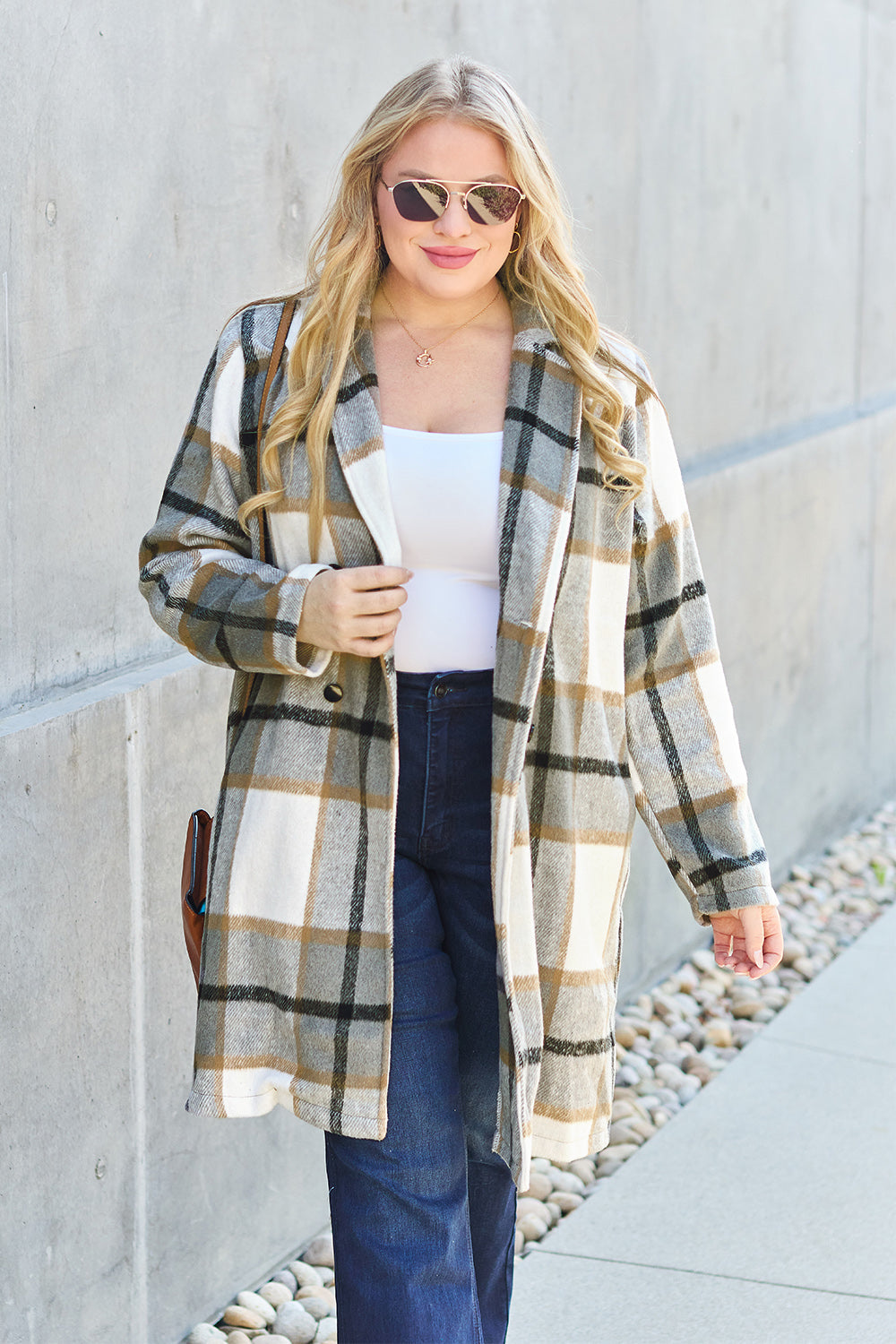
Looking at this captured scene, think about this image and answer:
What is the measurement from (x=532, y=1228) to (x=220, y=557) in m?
2.02

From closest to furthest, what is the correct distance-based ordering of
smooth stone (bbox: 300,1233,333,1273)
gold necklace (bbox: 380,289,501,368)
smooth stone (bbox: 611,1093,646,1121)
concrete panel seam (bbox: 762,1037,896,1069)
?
gold necklace (bbox: 380,289,501,368), smooth stone (bbox: 300,1233,333,1273), smooth stone (bbox: 611,1093,646,1121), concrete panel seam (bbox: 762,1037,896,1069)

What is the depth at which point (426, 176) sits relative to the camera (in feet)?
7.64

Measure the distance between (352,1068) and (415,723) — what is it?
46cm

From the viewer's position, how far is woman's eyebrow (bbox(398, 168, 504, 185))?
7.62 ft

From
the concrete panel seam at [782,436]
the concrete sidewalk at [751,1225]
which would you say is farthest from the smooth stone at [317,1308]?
the concrete panel seam at [782,436]

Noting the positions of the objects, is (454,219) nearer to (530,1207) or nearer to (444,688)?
(444,688)

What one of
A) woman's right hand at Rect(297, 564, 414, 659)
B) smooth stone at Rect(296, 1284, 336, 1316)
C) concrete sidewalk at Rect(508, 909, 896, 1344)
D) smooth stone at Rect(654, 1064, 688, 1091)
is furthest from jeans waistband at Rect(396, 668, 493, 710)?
smooth stone at Rect(654, 1064, 688, 1091)

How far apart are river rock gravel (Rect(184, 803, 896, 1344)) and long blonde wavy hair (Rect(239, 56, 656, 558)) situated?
1.73 m

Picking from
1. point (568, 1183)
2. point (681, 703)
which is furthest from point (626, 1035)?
point (681, 703)

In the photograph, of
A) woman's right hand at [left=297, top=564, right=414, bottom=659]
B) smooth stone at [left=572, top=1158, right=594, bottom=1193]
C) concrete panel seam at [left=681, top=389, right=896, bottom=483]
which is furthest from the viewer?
concrete panel seam at [left=681, top=389, right=896, bottom=483]

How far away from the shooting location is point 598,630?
7.82 feet

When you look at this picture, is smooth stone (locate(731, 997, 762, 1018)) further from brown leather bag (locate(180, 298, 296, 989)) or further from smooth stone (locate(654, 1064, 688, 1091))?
brown leather bag (locate(180, 298, 296, 989))

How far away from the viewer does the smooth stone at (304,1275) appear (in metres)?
3.51

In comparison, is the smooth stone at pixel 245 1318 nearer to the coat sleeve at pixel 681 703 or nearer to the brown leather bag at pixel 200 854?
the brown leather bag at pixel 200 854
